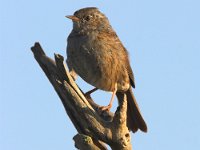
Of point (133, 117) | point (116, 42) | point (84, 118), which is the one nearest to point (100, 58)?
point (116, 42)

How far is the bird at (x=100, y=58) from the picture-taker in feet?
29.5

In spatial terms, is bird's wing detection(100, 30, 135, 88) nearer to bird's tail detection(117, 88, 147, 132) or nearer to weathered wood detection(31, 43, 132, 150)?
bird's tail detection(117, 88, 147, 132)

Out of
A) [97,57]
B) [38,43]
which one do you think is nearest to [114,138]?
[38,43]

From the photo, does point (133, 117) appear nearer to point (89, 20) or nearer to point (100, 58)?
point (100, 58)

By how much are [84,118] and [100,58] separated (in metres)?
2.22

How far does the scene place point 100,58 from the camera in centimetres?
900

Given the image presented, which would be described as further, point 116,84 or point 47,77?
point 116,84

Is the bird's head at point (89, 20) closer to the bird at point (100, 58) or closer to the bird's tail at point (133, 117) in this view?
the bird at point (100, 58)

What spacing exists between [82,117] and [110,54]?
2.46 metres

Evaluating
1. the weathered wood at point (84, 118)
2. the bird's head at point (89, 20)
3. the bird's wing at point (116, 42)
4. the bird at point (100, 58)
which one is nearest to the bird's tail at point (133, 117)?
the bird at point (100, 58)

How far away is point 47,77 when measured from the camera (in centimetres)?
730

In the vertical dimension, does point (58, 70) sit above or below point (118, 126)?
above

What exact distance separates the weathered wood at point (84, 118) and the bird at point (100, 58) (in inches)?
56.0

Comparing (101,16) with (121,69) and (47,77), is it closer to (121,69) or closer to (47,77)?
(121,69)
